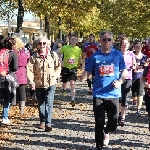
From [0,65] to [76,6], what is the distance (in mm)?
13405

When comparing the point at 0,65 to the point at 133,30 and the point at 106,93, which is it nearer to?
the point at 106,93

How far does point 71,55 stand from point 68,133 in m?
3.81

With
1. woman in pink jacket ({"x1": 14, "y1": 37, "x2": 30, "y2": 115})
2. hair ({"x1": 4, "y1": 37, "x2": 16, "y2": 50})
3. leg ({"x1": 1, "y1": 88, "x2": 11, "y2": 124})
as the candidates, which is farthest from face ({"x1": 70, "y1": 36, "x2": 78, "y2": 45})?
leg ({"x1": 1, "y1": 88, "x2": 11, "y2": 124})

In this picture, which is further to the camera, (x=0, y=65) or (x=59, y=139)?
(x=0, y=65)

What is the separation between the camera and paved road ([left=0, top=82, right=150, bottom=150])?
7109 mm

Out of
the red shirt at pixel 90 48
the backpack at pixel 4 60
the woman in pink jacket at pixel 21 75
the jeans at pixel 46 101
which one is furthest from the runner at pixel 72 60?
the jeans at pixel 46 101

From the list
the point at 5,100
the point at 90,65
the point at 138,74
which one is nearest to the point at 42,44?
the point at 90,65

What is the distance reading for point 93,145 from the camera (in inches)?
280

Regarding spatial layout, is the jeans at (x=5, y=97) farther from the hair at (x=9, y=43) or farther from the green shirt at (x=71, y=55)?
the green shirt at (x=71, y=55)

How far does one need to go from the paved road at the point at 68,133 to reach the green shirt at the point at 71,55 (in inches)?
58.5

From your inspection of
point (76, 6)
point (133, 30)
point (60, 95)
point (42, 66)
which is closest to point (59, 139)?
point (42, 66)

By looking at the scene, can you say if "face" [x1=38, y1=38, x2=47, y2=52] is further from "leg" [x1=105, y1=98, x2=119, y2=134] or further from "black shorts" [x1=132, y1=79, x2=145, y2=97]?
"black shorts" [x1=132, y1=79, x2=145, y2=97]

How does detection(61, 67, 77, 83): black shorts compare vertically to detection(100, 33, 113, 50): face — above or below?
below

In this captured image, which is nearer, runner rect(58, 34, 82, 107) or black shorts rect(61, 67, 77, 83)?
runner rect(58, 34, 82, 107)
